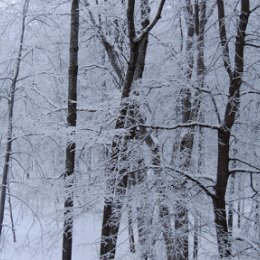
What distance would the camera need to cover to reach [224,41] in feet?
18.5

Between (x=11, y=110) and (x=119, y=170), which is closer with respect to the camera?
(x=119, y=170)

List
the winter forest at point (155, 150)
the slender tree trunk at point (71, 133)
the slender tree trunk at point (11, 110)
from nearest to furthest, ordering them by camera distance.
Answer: the winter forest at point (155, 150) < the slender tree trunk at point (71, 133) < the slender tree trunk at point (11, 110)

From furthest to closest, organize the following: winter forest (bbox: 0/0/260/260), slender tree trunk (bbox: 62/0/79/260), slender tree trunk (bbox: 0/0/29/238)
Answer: slender tree trunk (bbox: 0/0/29/238) < slender tree trunk (bbox: 62/0/79/260) < winter forest (bbox: 0/0/260/260)

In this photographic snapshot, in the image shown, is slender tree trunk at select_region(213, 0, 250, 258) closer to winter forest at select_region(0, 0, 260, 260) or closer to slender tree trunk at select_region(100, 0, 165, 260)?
winter forest at select_region(0, 0, 260, 260)

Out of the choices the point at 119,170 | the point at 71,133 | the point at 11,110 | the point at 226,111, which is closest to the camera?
the point at 119,170

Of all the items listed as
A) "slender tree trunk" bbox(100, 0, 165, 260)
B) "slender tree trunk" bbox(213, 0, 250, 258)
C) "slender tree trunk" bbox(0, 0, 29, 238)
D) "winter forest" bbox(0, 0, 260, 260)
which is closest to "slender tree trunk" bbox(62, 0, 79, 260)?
"winter forest" bbox(0, 0, 260, 260)

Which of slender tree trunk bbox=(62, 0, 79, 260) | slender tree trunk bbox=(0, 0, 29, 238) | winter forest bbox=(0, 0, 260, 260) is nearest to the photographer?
winter forest bbox=(0, 0, 260, 260)

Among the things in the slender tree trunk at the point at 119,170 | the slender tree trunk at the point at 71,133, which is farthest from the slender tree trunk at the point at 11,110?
the slender tree trunk at the point at 119,170

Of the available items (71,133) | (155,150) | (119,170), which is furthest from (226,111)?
(71,133)

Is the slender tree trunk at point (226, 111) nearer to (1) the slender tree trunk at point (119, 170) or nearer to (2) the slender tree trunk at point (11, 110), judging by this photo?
(1) the slender tree trunk at point (119, 170)

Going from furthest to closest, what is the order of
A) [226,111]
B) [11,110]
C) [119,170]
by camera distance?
1. [11,110]
2. [226,111]
3. [119,170]

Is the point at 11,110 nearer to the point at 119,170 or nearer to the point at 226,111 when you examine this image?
the point at 119,170

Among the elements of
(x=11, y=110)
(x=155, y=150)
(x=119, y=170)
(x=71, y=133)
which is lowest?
(x=119, y=170)

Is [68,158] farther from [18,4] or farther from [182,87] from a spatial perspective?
[18,4]
